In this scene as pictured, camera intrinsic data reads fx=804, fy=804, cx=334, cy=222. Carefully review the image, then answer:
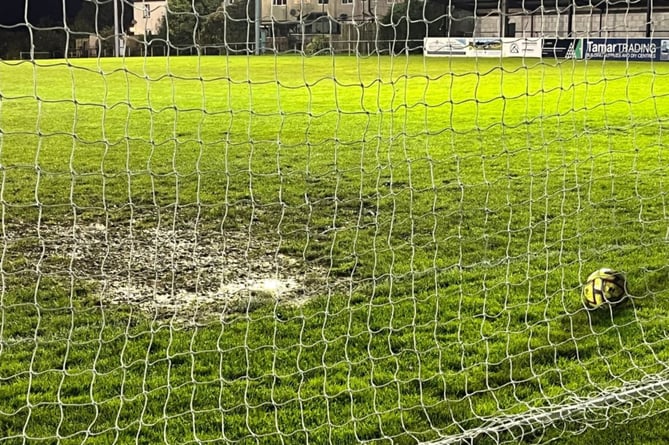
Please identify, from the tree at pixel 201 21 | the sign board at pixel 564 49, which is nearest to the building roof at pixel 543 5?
the sign board at pixel 564 49

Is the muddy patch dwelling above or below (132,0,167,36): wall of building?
below

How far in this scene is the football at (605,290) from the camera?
432 cm

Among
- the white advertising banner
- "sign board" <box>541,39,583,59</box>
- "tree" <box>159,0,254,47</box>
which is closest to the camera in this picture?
"tree" <box>159,0,254,47</box>

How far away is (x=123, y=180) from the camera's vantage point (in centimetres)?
814

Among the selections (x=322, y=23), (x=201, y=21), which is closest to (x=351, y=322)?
(x=201, y=21)

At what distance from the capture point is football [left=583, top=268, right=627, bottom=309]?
14.2 ft

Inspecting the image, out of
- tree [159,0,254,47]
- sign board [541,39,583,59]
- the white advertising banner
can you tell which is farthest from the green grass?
sign board [541,39,583,59]

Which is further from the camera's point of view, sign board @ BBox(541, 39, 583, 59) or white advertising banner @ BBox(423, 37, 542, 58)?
sign board @ BBox(541, 39, 583, 59)

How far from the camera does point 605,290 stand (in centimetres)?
435

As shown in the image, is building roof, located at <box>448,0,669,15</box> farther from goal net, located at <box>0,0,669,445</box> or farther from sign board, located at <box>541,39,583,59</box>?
sign board, located at <box>541,39,583,59</box>

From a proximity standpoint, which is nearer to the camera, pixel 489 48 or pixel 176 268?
pixel 176 268

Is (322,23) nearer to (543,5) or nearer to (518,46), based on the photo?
(518,46)

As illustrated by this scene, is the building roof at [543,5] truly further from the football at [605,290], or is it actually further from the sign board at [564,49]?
the football at [605,290]

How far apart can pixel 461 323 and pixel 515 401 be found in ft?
2.81
